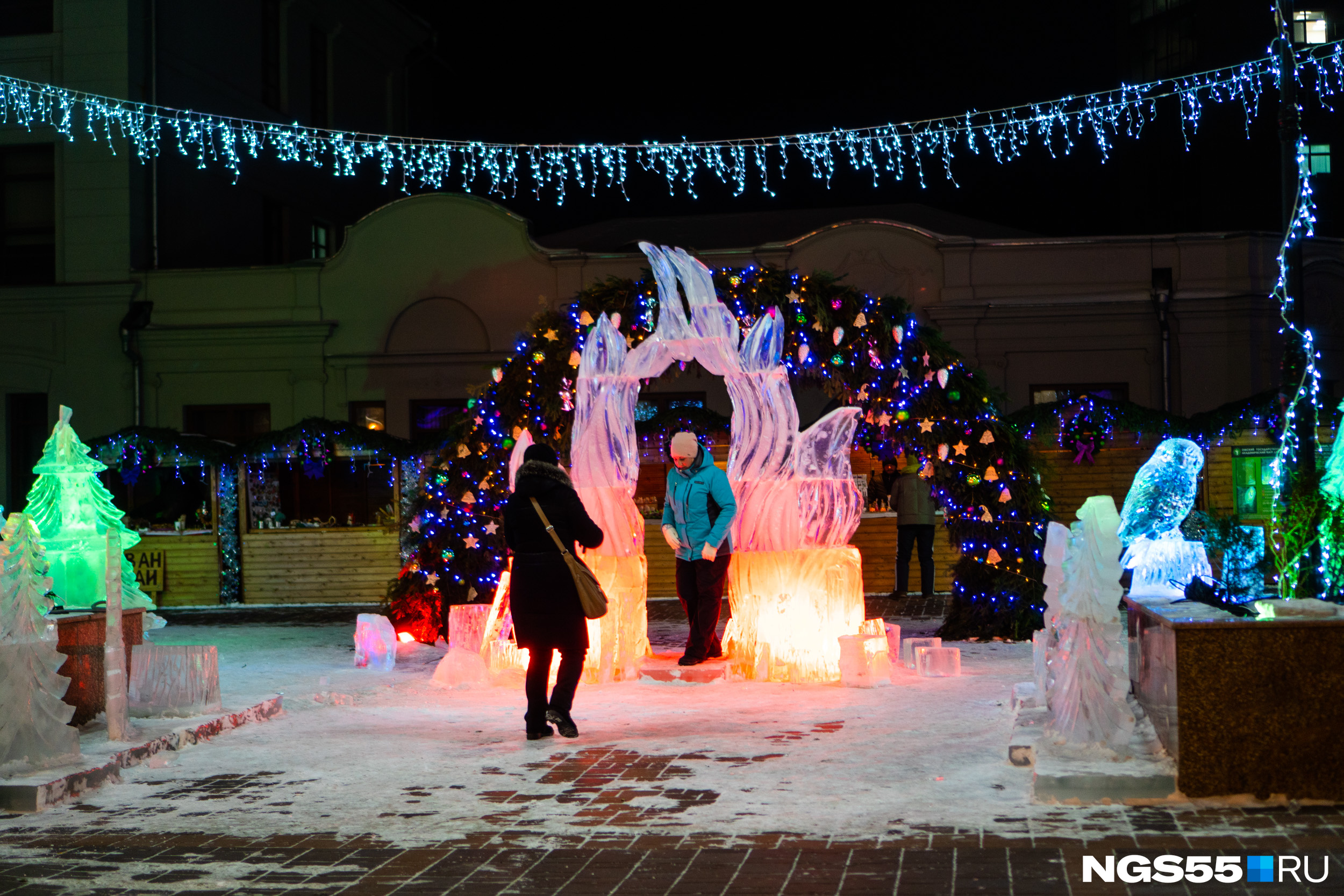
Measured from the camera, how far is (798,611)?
9.71m

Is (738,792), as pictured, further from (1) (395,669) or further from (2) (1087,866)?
(1) (395,669)

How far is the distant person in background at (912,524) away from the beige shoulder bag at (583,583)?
7.93 meters

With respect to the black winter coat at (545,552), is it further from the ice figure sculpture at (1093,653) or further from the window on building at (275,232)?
the window on building at (275,232)

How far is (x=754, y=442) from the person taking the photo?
1017 centimetres

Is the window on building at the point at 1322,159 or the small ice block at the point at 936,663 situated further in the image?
the window on building at the point at 1322,159

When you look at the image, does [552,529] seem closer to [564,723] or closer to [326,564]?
[564,723]

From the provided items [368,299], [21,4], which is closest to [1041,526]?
[368,299]

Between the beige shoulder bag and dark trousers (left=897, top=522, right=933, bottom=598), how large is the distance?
27.7ft

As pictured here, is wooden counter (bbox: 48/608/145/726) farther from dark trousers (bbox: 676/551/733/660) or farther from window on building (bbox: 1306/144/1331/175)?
window on building (bbox: 1306/144/1331/175)

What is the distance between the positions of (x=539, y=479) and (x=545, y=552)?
447mm

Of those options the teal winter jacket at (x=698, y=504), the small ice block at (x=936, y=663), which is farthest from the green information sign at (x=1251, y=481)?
the teal winter jacket at (x=698, y=504)

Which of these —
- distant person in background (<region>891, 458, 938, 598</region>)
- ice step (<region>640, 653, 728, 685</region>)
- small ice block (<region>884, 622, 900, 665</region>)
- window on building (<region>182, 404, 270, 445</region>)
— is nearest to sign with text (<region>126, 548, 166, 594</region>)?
window on building (<region>182, 404, 270, 445</region>)

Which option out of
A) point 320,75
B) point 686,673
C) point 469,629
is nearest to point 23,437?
point 320,75

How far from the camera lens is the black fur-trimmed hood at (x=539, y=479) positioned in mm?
7957
